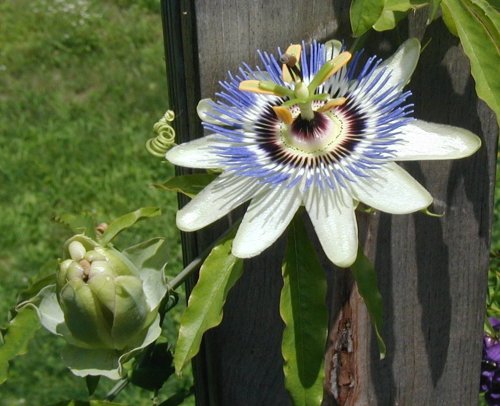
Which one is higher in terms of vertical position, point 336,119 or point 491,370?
point 336,119

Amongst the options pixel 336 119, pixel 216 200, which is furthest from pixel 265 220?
pixel 336 119

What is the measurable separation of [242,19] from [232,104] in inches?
3.4

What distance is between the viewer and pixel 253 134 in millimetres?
941

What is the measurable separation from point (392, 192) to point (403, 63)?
0.14 m

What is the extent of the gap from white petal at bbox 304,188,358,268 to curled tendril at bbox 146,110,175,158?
198mm

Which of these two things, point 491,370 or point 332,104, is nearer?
point 332,104

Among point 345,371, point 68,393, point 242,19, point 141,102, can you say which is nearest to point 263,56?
point 242,19

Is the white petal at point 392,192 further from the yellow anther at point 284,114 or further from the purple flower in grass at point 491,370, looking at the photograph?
the purple flower in grass at point 491,370

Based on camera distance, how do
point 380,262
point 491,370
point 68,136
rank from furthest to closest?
point 68,136 < point 491,370 < point 380,262

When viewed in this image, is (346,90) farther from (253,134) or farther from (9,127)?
(9,127)

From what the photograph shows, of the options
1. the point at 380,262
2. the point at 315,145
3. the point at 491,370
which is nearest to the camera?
the point at 315,145

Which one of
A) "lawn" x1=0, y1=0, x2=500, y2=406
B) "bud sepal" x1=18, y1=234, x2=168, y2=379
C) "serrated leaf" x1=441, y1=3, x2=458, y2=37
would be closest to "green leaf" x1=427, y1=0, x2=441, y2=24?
"serrated leaf" x1=441, y1=3, x2=458, y2=37

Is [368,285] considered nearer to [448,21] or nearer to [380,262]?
[380,262]

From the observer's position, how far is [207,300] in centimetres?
91
